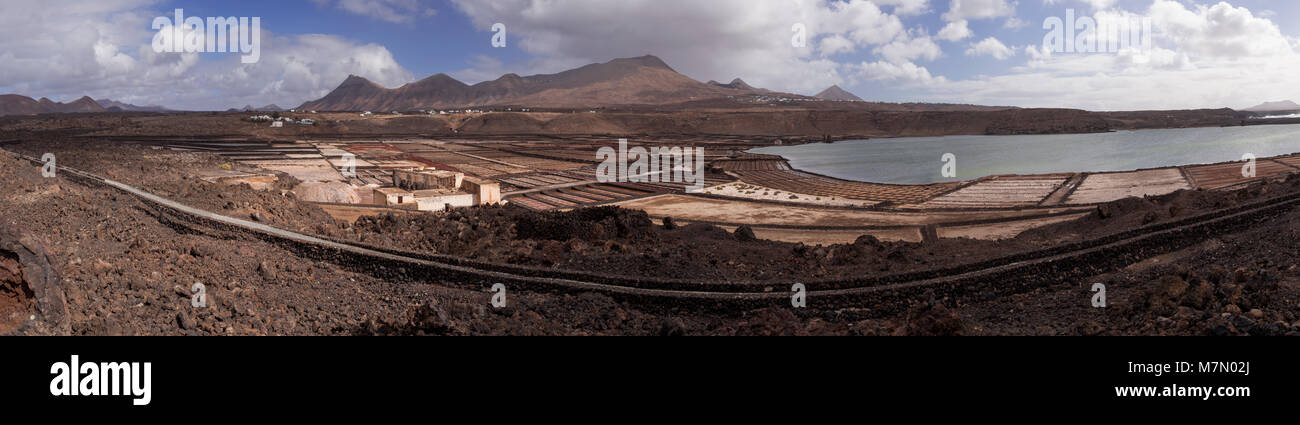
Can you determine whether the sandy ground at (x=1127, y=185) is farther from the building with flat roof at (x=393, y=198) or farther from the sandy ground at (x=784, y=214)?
the building with flat roof at (x=393, y=198)

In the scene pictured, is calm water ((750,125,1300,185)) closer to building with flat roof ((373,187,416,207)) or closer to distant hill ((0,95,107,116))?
building with flat roof ((373,187,416,207))

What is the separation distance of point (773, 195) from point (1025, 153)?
43.4m

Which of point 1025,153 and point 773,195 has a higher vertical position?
point 1025,153

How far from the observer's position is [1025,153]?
6419 cm

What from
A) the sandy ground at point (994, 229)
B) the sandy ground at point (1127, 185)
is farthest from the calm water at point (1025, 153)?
the sandy ground at point (994, 229)

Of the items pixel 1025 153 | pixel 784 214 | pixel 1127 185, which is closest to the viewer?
pixel 784 214

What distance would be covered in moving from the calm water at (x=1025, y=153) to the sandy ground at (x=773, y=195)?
12.9m

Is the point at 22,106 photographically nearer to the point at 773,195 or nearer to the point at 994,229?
the point at 773,195

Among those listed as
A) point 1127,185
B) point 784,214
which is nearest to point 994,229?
point 784,214

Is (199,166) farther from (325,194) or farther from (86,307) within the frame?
(86,307)

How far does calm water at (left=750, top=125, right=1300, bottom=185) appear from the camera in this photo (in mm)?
49531

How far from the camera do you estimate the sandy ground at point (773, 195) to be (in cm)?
3103

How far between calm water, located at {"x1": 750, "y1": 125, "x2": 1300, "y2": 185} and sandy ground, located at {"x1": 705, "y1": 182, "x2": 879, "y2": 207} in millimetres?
12929
